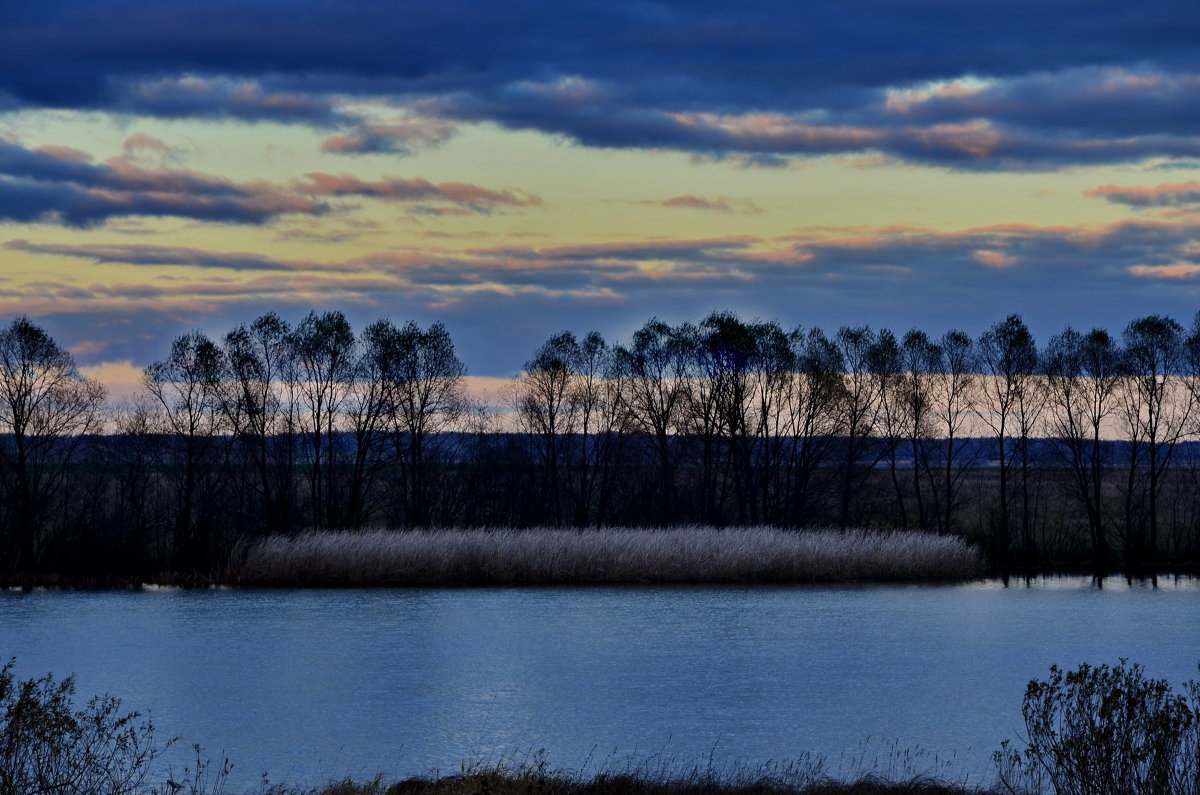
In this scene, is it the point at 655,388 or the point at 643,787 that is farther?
the point at 655,388

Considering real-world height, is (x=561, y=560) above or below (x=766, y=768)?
above

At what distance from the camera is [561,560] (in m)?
32.8

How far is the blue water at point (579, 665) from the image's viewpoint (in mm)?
13633

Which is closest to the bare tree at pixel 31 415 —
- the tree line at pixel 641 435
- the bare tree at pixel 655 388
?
the tree line at pixel 641 435

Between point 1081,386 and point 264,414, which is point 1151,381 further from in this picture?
point 264,414

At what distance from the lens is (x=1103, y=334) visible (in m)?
47.6

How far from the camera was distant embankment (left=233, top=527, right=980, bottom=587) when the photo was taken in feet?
106

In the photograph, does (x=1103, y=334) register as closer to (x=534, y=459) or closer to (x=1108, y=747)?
(x=534, y=459)

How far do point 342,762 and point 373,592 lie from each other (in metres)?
18.7

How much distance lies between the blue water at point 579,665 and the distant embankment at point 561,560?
52.0 inches

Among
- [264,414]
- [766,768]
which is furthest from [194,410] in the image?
[766,768]

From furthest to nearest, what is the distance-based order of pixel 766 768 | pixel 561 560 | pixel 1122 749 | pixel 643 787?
pixel 561 560
pixel 766 768
pixel 643 787
pixel 1122 749

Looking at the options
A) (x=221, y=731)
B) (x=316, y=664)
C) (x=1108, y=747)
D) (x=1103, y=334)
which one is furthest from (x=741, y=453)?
(x=1108, y=747)

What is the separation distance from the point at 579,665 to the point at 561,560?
13348 millimetres
